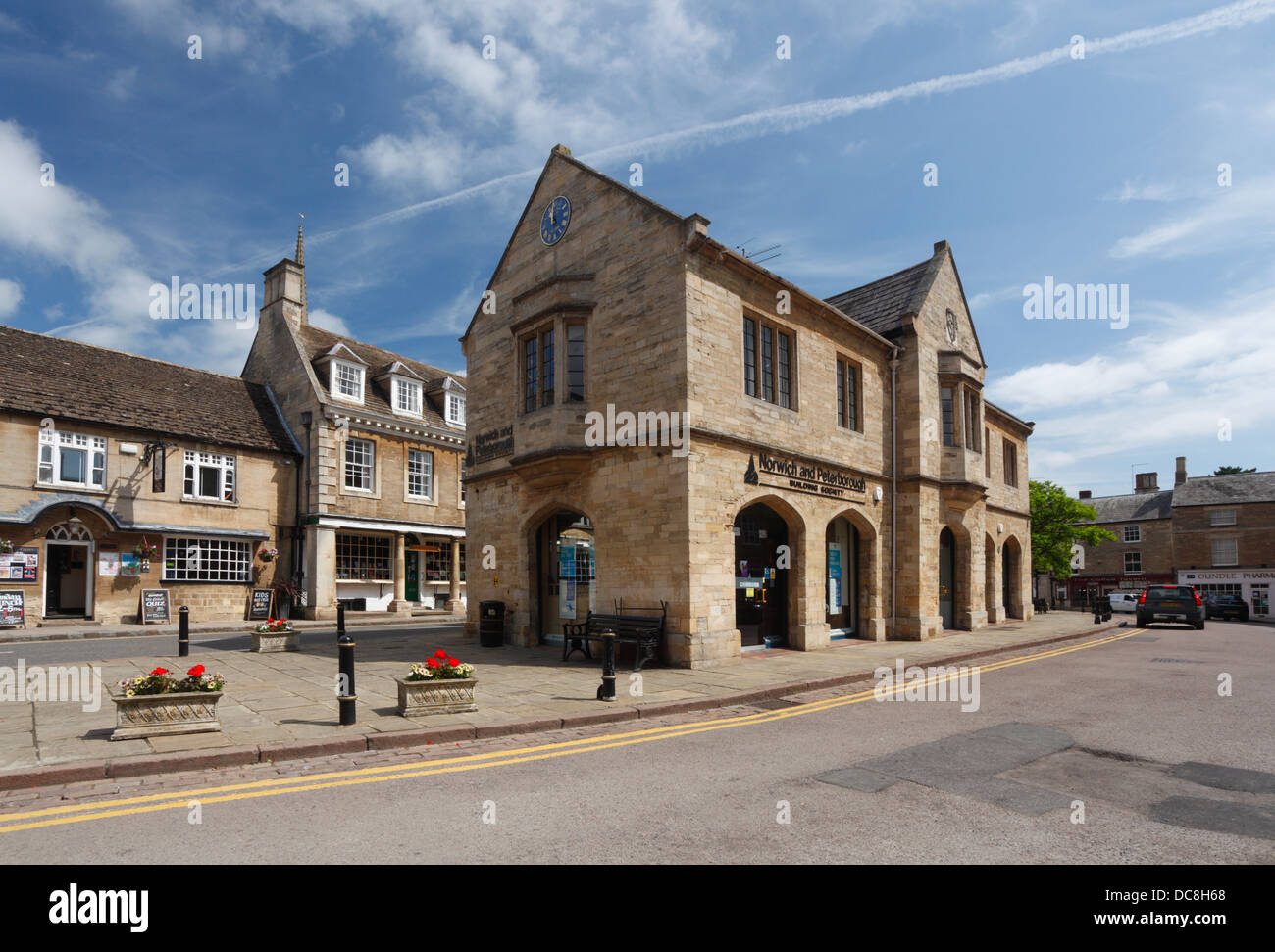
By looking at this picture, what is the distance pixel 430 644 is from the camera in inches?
696

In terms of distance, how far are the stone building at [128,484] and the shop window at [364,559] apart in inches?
78.0

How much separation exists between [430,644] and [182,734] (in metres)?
10.3

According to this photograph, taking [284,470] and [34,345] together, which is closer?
[34,345]

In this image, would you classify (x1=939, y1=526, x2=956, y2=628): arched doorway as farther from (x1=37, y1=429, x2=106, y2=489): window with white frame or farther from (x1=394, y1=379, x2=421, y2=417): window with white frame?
(x1=37, y1=429, x2=106, y2=489): window with white frame

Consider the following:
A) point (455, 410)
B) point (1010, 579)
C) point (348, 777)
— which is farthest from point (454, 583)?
point (348, 777)

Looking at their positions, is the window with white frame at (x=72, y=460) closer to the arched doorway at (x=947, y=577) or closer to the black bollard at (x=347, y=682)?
the black bollard at (x=347, y=682)

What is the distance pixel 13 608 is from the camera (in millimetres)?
20234

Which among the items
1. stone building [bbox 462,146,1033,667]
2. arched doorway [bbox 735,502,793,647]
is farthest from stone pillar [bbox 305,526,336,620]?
arched doorway [bbox 735,502,793,647]

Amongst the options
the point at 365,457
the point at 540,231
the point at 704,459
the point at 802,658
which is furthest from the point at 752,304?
the point at 365,457

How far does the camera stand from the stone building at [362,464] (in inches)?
1072

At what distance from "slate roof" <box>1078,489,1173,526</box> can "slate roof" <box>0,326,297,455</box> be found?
182ft

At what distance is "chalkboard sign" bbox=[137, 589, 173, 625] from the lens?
22.9 metres

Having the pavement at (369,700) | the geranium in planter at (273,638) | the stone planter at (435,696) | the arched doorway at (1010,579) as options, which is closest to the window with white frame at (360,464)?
the pavement at (369,700)
